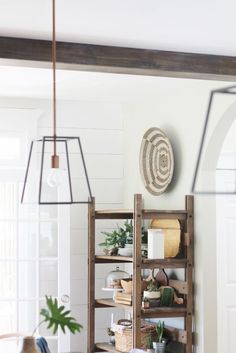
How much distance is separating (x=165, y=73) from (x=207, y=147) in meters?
1.20

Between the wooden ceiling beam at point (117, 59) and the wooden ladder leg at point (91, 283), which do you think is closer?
the wooden ceiling beam at point (117, 59)

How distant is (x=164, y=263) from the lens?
5117 mm

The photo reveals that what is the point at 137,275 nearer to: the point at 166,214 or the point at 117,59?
the point at 166,214

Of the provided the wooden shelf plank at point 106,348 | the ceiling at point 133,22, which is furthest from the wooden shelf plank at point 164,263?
the ceiling at point 133,22

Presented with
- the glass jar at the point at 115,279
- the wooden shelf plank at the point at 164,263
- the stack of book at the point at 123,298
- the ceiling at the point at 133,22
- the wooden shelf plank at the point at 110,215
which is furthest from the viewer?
the wooden shelf plank at the point at 110,215

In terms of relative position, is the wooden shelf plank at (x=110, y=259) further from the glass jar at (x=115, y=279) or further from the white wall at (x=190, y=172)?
the white wall at (x=190, y=172)

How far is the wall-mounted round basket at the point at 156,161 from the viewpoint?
215 inches

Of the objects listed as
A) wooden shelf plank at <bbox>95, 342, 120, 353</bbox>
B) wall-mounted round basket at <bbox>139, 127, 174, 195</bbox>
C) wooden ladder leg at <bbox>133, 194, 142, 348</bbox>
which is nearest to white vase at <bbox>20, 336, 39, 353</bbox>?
wooden ladder leg at <bbox>133, 194, 142, 348</bbox>

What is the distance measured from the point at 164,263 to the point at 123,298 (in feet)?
1.52

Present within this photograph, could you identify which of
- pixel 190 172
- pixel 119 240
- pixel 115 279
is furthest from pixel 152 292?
pixel 190 172

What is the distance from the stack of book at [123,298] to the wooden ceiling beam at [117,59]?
1.95m

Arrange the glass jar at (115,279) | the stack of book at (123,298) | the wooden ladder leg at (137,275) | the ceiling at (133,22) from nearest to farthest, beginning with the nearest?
the ceiling at (133,22) → the wooden ladder leg at (137,275) → the stack of book at (123,298) → the glass jar at (115,279)

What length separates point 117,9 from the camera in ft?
10.4

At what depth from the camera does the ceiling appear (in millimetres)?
3115
